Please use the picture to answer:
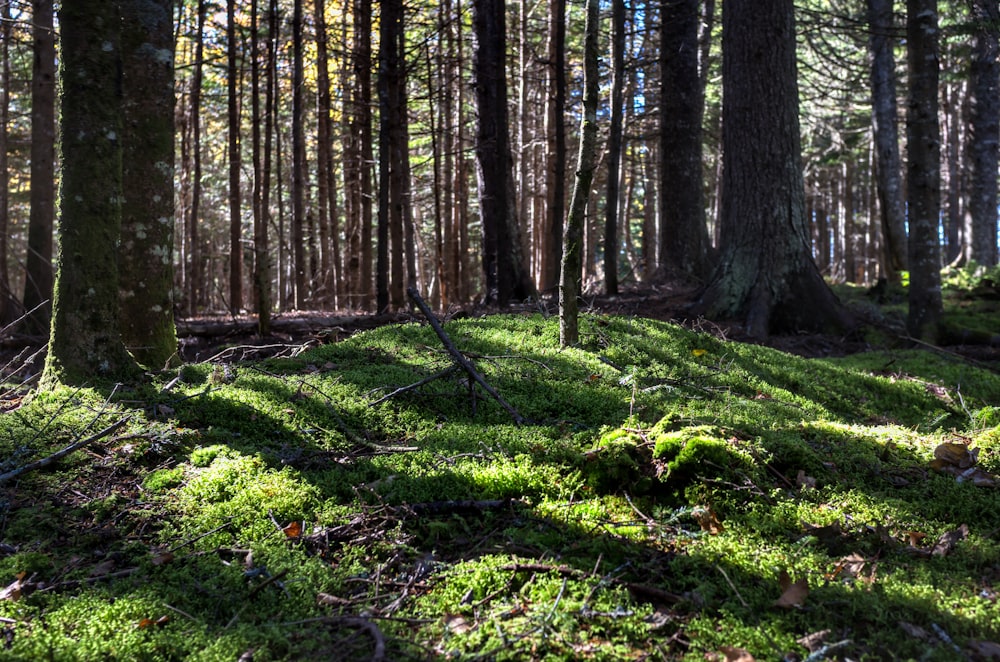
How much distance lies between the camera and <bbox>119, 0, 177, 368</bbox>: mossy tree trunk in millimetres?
5547

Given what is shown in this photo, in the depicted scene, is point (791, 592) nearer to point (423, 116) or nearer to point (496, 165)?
point (496, 165)

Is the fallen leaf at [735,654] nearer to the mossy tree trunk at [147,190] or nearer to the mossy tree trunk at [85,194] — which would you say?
the mossy tree trunk at [85,194]

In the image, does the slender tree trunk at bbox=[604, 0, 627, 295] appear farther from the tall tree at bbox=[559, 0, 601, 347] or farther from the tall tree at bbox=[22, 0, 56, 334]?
the tall tree at bbox=[22, 0, 56, 334]

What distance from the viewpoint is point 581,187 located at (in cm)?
582

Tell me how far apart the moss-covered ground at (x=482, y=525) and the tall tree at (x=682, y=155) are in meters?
9.15

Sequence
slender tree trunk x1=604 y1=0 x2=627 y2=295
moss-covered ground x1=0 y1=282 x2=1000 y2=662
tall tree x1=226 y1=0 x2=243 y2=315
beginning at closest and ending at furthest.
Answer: moss-covered ground x1=0 y1=282 x2=1000 y2=662 < slender tree trunk x1=604 y1=0 x2=627 y2=295 < tall tree x1=226 y1=0 x2=243 y2=315

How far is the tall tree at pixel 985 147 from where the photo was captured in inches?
641

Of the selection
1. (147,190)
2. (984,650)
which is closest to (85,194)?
(147,190)

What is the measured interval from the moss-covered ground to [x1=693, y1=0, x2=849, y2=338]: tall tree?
376cm

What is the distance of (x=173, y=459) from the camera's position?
3.83 meters

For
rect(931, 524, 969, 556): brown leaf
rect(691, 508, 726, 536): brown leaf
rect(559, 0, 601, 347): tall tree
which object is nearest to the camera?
rect(931, 524, 969, 556): brown leaf

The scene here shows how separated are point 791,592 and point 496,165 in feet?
32.1

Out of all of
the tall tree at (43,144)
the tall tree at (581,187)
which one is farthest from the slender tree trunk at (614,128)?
the tall tree at (43,144)

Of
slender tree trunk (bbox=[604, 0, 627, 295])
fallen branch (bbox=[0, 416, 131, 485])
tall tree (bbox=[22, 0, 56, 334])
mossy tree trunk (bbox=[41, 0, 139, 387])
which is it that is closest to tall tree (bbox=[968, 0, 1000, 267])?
slender tree trunk (bbox=[604, 0, 627, 295])
